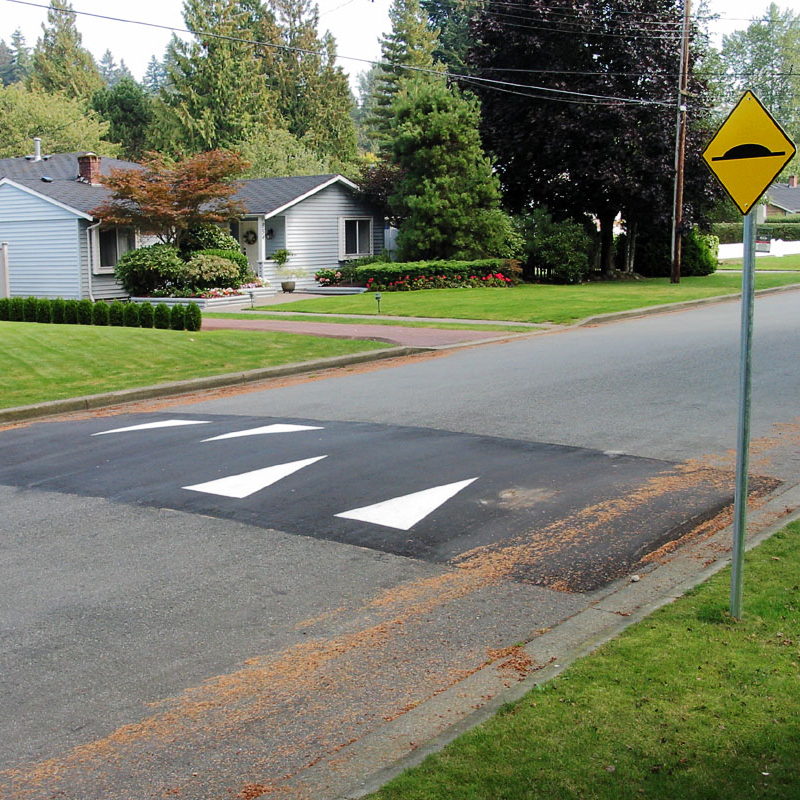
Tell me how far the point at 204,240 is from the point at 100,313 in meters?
12.5

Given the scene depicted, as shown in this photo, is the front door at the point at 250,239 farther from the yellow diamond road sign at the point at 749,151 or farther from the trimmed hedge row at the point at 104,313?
the yellow diamond road sign at the point at 749,151

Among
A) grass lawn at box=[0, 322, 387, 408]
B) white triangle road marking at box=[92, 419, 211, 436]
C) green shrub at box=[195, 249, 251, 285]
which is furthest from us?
green shrub at box=[195, 249, 251, 285]

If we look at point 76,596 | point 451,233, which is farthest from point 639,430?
point 451,233

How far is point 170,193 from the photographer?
106 ft

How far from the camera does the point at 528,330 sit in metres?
22.4

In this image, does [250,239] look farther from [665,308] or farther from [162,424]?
[162,424]

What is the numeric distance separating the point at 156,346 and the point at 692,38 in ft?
96.6

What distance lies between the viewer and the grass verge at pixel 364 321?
2269cm

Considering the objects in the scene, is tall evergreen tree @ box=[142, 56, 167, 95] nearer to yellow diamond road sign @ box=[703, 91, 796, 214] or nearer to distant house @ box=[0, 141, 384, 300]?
distant house @ box=[0, 141, 384, 300]

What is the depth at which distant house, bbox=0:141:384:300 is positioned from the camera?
111 ft

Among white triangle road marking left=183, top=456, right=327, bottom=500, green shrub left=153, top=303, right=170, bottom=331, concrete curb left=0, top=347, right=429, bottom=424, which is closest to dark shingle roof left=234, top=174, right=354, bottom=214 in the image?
green shrub left=153, top=303, right=170, bottom=331

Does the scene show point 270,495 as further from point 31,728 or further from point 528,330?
point 528,330

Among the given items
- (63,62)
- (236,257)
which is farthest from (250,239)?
(63,62)

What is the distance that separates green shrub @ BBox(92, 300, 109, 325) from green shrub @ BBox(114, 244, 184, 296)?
9.35 m
